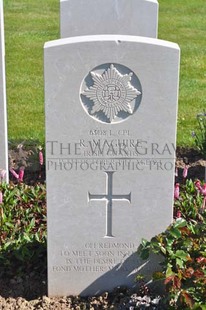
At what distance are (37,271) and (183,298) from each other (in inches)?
48.0

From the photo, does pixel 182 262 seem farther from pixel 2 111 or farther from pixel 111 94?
pixel 2 111

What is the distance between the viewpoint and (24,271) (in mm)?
4832

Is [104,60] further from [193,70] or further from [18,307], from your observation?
[193,70]

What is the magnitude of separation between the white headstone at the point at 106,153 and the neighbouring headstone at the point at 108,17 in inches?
85.7

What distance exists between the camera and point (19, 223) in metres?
5.28

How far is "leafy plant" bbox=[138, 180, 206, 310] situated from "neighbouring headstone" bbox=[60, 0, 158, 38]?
91.6 inches

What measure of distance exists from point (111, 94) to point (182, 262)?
1.11m

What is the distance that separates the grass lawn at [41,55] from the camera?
316 inches

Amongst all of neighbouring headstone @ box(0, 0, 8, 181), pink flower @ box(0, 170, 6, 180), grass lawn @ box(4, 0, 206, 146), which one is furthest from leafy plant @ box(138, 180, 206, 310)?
grass lawn @ box(4, 0, 206, 146)

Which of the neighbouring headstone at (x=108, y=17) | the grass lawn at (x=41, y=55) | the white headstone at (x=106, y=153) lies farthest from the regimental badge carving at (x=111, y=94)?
the grass lawn at (x=41, y=55)

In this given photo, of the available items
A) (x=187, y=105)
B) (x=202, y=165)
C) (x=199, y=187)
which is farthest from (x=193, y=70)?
(x=199, y=187)

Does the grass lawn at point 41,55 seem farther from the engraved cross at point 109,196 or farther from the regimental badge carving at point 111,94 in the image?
the regimental badge carving at point 111,94

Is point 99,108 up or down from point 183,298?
up

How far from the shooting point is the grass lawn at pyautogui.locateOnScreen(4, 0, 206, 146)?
8023 millimetres
